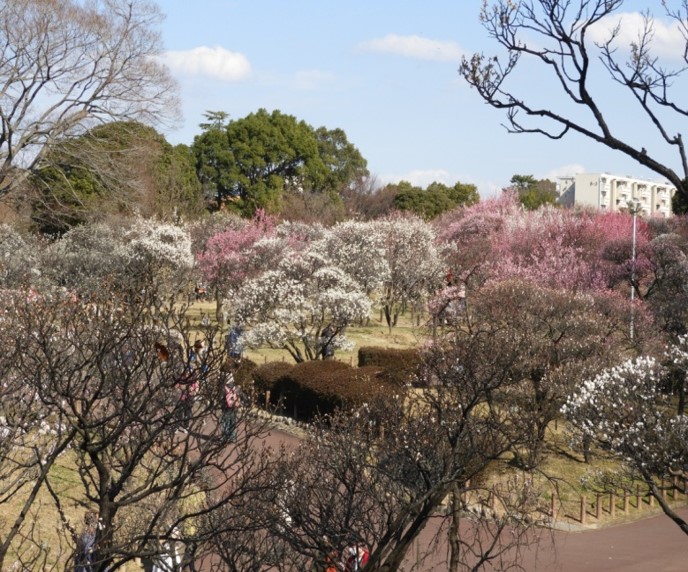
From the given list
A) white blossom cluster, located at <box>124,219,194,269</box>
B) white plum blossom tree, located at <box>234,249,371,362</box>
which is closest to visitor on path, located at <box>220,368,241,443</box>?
white plum blossom tree, located at <box>234,249,371,362</box>

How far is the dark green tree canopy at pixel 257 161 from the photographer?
216 ft

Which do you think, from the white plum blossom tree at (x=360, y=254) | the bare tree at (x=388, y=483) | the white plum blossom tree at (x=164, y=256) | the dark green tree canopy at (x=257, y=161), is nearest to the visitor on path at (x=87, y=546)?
the bare tree at (x=388, y=483)

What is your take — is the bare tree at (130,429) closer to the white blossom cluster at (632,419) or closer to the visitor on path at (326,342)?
the white blossom cluster at (632,419)

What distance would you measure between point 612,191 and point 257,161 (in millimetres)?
53649

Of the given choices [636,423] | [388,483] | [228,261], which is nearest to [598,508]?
[636,423]

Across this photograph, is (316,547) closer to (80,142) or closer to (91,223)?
(80,142)

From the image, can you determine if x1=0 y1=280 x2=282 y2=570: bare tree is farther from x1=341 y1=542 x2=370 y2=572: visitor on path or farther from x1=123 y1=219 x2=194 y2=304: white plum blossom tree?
x1=123 y1=219 x2=194 y2=304: white plum blossom tree

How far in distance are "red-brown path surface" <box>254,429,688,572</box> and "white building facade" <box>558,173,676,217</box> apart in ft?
256

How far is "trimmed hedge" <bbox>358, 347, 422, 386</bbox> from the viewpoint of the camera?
839 inches

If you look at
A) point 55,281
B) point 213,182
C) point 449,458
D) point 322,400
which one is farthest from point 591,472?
point 213,182

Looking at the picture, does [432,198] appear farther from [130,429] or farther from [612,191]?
[130,429]

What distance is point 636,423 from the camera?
13.2m

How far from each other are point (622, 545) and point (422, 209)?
180 ft

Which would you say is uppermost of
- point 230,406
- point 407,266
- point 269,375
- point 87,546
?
point 407,266
